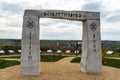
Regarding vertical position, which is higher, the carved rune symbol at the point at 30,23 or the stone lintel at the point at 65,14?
the stone lintel at the point at 65,14

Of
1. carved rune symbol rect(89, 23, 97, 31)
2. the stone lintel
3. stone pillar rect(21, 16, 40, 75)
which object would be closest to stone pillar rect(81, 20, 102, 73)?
carved rune symbol rect(89, 23, 97, 31)

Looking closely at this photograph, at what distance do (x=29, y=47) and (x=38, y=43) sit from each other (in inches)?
27.7

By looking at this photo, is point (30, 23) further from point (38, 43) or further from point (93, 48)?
point (93, 48)

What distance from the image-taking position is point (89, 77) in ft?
55.8

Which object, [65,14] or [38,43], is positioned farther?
[65,14]

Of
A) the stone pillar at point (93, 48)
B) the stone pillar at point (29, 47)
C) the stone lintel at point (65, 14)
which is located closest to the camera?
the stone pillar at point (29, 47)

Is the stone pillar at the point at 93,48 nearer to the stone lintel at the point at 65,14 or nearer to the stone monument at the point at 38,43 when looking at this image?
the stone monument at the point at 38,43

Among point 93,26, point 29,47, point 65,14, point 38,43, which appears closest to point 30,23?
point 38,43

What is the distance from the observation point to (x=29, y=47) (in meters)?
17.9

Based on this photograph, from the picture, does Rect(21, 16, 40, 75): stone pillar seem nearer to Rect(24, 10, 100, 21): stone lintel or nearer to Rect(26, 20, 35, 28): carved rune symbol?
Rect(26, 20, 35, 28): carved rune symbol

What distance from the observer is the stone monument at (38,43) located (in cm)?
1786

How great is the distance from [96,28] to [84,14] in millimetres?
1389

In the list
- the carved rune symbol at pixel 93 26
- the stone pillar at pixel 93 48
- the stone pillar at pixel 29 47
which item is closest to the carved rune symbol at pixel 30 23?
the stone pillar at pixel 29 47

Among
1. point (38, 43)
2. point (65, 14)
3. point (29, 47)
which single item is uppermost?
point (65, 14)
